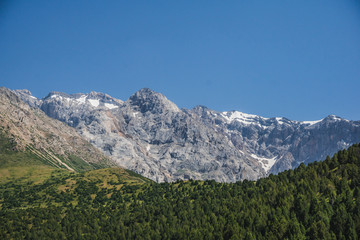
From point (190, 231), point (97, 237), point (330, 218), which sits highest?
point (330, 218)

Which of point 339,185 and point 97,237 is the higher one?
point 339,185

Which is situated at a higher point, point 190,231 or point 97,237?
point 190,231

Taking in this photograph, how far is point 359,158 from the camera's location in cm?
19262

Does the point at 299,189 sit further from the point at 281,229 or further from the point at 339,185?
the point at 281,229

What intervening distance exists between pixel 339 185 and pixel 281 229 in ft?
157

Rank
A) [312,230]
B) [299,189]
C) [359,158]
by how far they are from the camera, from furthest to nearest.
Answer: [359,158], [299,189], [312,230]

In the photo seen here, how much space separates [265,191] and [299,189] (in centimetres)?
2433

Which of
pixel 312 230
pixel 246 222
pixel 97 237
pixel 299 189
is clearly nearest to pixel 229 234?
pixel 246 222

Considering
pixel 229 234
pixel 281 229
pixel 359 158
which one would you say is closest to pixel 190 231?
pixel 229 234

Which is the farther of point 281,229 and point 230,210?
point 230,210

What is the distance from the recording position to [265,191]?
651ft

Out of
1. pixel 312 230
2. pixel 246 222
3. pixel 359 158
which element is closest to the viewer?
pixel 312 230

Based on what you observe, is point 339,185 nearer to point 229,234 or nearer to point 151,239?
point 229,234

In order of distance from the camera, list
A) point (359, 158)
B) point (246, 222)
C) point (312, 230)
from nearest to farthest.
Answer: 1. point (312, 230)
2. point (246, 222)
3. point (359, 158)
